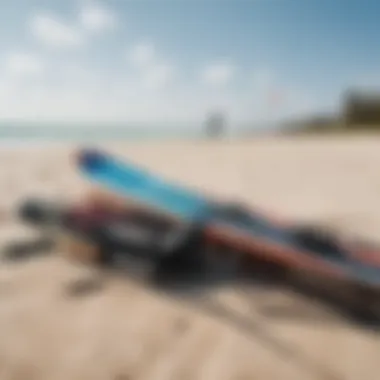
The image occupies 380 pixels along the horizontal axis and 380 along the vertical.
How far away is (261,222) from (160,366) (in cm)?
185

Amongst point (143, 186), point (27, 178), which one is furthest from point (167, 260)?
point (27, 178)

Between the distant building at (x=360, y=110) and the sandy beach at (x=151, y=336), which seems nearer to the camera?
the sandy beach at (x=151, y=336)

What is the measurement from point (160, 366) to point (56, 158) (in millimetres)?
9338

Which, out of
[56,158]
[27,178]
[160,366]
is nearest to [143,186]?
[160,366]

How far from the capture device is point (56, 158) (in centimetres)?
1144

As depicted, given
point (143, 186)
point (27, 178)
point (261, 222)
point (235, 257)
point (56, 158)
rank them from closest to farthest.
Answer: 1. point (235, 257)
2. point (261, 222)
3. point (143, 186)
4. point (27, 178)
5. point (56, 158)

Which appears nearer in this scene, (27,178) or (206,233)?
(206,233)

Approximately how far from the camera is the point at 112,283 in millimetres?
3809

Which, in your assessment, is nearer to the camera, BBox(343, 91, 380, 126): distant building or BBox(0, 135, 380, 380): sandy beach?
BBox(0, 135, 380, 380): sandy beach

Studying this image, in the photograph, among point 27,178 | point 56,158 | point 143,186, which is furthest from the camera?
point 56,158

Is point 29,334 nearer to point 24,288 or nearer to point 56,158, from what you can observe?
point 24,288

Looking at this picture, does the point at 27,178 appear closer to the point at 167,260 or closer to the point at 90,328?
the point at 167,260

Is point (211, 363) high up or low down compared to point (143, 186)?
down

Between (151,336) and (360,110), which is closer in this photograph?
(151,336)
